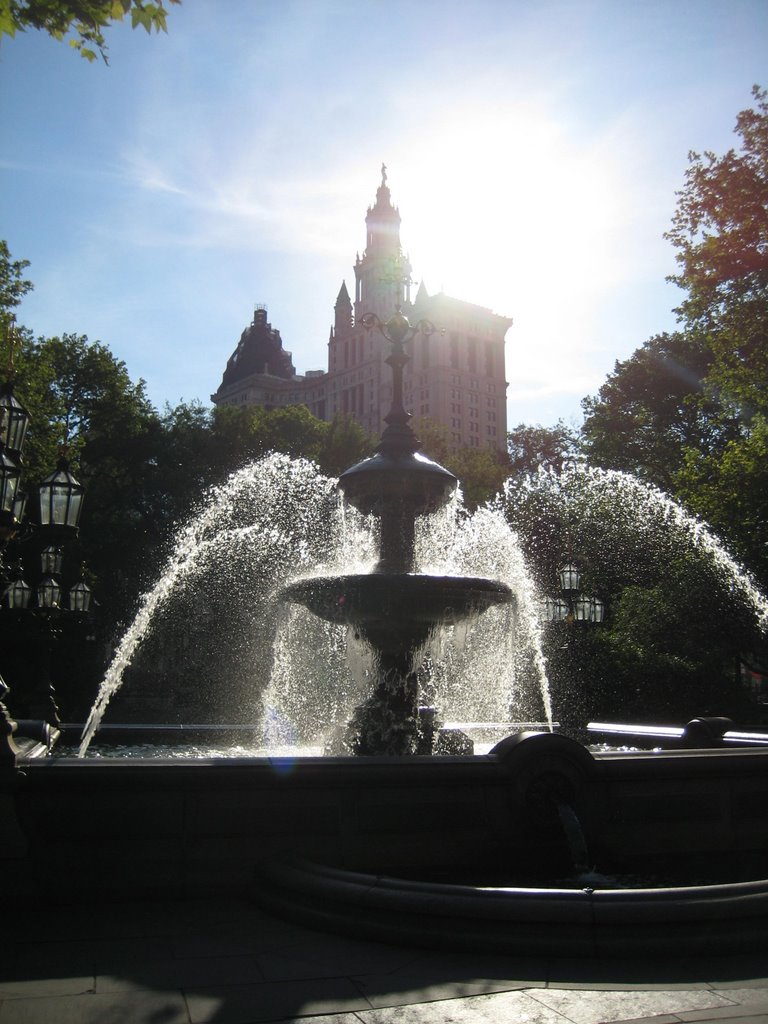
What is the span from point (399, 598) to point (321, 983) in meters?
5.51

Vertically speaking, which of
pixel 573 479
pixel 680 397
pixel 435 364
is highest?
pixel 435 364

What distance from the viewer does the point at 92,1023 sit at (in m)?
4.12

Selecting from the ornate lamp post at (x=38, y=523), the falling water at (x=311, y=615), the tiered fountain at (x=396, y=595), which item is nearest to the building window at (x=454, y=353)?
the falling water at (x=311, y=615)

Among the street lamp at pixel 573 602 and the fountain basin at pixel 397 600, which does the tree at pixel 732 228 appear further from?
the fountain basin at pixel 397 600

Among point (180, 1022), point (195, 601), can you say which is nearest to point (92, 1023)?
point (180, 1022)

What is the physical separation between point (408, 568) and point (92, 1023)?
7.74 m

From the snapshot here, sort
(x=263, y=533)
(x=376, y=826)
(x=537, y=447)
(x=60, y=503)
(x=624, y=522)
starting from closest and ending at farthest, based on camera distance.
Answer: (x=376, y=826)
(x=60, y=503)
(x=263, y=533)
(x=624, y=522)
(x=537, y=447)

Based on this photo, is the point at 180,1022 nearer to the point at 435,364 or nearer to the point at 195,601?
the point at 195,601

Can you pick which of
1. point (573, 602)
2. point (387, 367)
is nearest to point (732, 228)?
point (573, 602)

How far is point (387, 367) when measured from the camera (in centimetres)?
13425

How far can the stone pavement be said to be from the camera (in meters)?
4.27

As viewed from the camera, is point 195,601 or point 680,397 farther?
point 680,397

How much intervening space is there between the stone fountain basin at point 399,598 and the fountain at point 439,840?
2.94 meters

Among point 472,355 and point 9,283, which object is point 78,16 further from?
point 472,355
